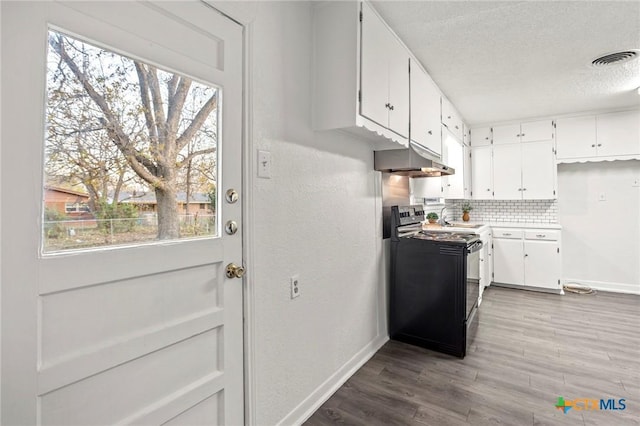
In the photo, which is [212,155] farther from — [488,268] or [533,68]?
[488,268]

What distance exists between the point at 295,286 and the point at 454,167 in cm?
307

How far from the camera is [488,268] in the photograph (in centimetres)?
450

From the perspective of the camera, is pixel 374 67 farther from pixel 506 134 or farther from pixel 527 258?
pixel 527 258

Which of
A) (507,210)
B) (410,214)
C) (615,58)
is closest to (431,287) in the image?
(410,214)

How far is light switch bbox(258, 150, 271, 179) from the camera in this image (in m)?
1.55

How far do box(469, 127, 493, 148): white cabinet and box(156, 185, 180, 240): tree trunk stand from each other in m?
4.78

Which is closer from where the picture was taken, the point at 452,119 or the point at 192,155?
the point at 192,155

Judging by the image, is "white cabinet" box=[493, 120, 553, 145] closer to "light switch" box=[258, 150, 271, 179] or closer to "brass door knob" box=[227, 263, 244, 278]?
"light switch" box=[258, 150, 271, 179]

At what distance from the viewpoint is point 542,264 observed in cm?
432

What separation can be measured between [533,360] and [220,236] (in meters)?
2.51

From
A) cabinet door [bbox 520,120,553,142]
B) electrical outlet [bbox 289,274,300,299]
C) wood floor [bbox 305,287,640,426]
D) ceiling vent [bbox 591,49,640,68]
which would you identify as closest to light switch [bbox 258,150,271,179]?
electrical outlet [bbox 289,274,300,299]

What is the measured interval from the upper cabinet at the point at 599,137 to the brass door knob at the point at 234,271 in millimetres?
4775

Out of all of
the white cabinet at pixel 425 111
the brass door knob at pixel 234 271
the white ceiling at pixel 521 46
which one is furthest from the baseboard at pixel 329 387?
the white ceiling at pixel 521 46

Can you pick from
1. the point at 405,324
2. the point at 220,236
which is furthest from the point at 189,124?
the point at 405,324
